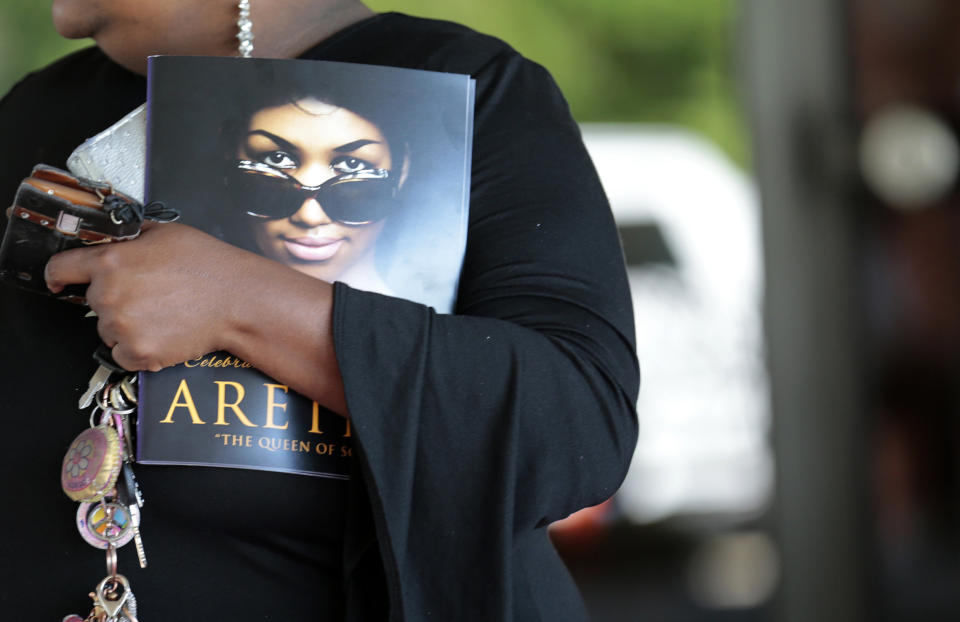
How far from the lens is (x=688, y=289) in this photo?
3.48 m

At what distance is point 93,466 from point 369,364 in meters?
0.26

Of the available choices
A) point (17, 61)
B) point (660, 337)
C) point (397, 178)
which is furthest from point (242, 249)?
point (660, 337)

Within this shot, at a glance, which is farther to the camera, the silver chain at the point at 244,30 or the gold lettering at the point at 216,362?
the silver chain at the point at 244,30

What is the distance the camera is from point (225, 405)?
2.98ft

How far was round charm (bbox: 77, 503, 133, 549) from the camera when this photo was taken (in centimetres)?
94

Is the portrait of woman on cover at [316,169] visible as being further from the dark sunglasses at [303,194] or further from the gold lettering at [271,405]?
the gold lettering at [271,405]

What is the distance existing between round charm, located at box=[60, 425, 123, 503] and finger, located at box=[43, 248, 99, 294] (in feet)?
0.43

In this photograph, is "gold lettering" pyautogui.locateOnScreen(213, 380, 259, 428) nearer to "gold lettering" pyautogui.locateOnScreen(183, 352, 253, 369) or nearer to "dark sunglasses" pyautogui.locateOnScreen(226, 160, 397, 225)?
"gold lettering" pyautogui.locateOnScreen(183, 352, 253, 369)

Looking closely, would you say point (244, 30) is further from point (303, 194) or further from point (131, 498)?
point (131, 498)

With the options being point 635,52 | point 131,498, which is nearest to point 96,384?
point 131,498

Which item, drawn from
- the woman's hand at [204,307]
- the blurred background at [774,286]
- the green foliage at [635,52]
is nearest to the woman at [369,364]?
the woman's hand at [204,307]

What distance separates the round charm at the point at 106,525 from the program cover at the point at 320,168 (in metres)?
0.17

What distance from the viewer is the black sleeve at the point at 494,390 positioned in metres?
0.86

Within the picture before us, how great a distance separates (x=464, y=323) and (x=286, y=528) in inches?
9.8
